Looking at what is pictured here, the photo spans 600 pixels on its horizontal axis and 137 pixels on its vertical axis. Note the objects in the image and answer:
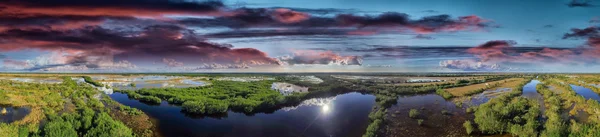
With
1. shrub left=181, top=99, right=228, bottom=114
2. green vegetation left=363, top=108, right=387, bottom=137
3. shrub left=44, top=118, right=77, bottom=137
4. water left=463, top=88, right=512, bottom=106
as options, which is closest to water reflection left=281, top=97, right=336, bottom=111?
green vegetation left=363, top=108, right=387, bottom=137

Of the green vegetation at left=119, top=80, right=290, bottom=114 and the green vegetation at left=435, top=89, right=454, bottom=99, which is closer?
the green vegetation at left=119, top=80, right=290, bottom=114

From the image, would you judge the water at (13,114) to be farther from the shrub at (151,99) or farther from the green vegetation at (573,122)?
the green vegetation at (573,122)

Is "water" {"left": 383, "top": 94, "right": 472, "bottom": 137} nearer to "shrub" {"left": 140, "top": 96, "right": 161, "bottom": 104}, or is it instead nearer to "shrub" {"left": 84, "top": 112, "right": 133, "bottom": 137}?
"shrub" {"left": 84, "top": 112, "right": 133, "bottom": 137}

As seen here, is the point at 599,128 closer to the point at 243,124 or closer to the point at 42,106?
the point at 243,124

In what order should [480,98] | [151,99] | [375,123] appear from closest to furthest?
[375,123], [151,99], [480,98]

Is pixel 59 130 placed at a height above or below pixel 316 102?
below

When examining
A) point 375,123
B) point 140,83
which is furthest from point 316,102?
point 140,83

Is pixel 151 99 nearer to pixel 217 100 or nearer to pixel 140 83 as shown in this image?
pixel 217 100
